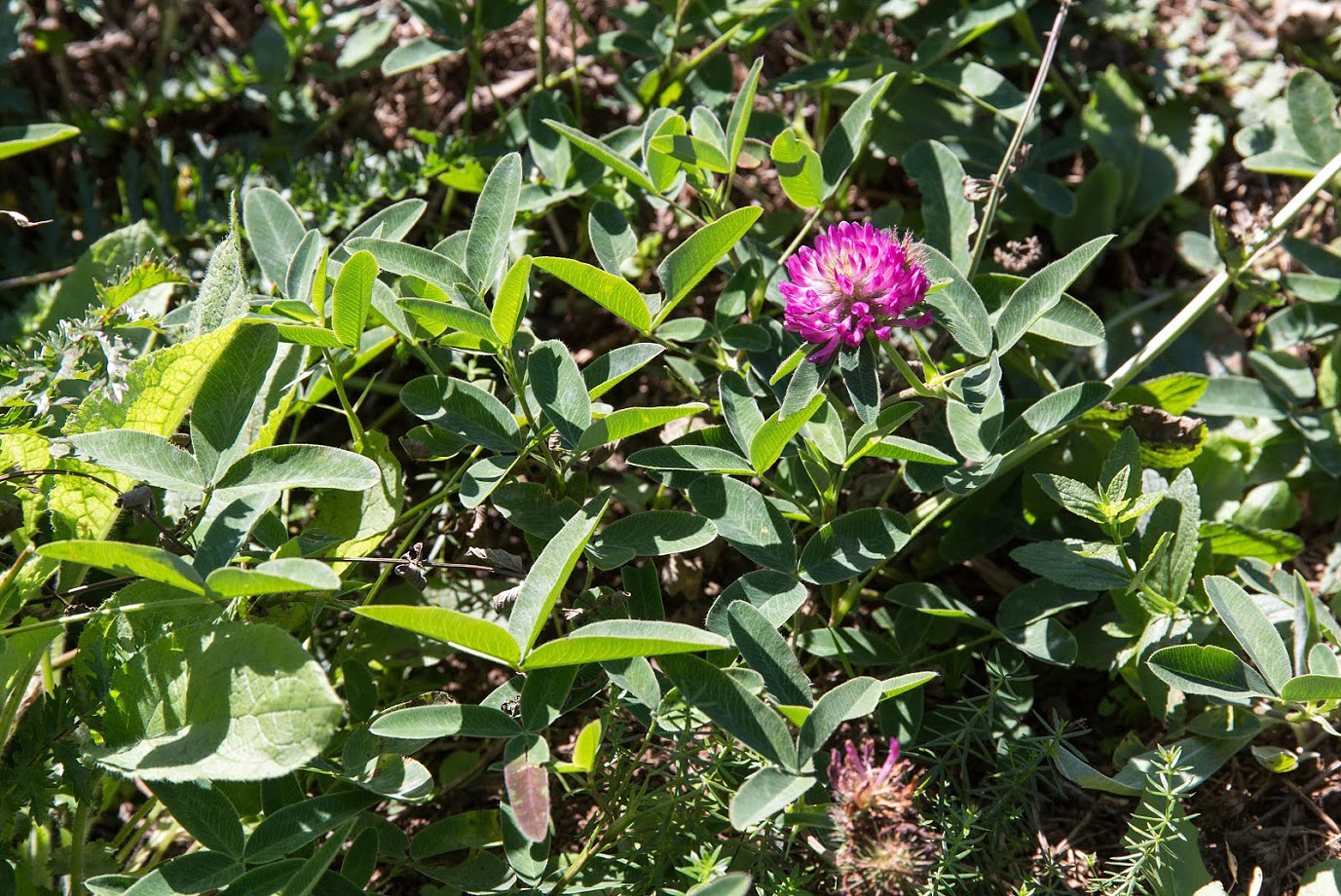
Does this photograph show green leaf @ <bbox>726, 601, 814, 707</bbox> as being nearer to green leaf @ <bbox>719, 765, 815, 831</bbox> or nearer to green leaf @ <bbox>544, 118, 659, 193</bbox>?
green leaf @ <bbox>719, 765, 815, 831</bbox>

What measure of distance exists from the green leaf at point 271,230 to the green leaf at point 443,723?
2.41 ft

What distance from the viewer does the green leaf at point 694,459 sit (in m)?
1.44

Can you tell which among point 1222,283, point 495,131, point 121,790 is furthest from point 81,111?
point 1222,283

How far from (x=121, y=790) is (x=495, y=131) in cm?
133

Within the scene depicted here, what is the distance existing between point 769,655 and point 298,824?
0.59 meters

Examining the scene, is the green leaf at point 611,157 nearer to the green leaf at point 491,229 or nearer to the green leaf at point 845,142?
the green leaf at point 491,229

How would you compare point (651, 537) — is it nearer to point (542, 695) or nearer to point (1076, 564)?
point (542, 695)

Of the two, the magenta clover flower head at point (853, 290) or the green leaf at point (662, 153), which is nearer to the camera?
the magenta clover flower head at point (853, 290)

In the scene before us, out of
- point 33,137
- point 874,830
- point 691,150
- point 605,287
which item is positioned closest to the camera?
point 874,830

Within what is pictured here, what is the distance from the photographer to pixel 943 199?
170 cm

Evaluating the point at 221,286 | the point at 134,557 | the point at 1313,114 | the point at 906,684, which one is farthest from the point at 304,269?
the point at 1313,114

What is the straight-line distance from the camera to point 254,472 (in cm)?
134

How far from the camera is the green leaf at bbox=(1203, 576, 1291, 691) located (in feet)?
4.55

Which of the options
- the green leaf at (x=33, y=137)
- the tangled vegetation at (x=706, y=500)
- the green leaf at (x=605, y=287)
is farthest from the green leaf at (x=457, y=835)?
the green leaf at (x=33, y=137)
